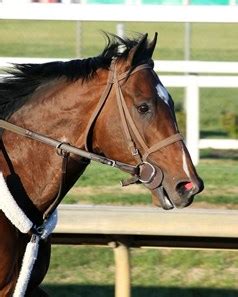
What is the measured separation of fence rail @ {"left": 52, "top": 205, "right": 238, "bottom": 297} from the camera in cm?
529

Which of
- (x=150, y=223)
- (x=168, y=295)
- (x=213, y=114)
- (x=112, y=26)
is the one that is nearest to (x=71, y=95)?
(x=150, y=223)

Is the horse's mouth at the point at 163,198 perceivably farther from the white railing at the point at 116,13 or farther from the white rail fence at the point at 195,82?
the white railing at the point at 116,13

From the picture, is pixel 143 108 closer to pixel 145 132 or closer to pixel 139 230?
pixel 145 132

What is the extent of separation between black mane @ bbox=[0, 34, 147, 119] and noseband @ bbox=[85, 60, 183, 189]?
169mm

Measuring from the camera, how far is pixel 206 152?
394 inches

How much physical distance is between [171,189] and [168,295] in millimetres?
2463

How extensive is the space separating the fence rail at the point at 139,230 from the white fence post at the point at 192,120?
11.9ft

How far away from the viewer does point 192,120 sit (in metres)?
9.29

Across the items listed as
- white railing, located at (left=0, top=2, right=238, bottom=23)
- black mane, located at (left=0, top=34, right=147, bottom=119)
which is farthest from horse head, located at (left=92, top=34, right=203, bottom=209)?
white railing, located at (left=0, top=2, right=238, bottom=23)

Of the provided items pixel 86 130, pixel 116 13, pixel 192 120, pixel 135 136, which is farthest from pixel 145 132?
pixel 116 13

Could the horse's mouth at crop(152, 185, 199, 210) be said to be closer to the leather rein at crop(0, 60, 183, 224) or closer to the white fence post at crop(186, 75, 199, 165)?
the leather rein at crop(0, 60, 183, 224)

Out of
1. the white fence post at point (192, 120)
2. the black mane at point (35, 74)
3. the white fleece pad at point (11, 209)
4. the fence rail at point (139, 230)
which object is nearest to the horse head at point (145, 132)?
the black mane at point (35, 74)

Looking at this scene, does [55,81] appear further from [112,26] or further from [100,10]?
[112,26]

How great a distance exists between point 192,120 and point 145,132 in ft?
17.1
